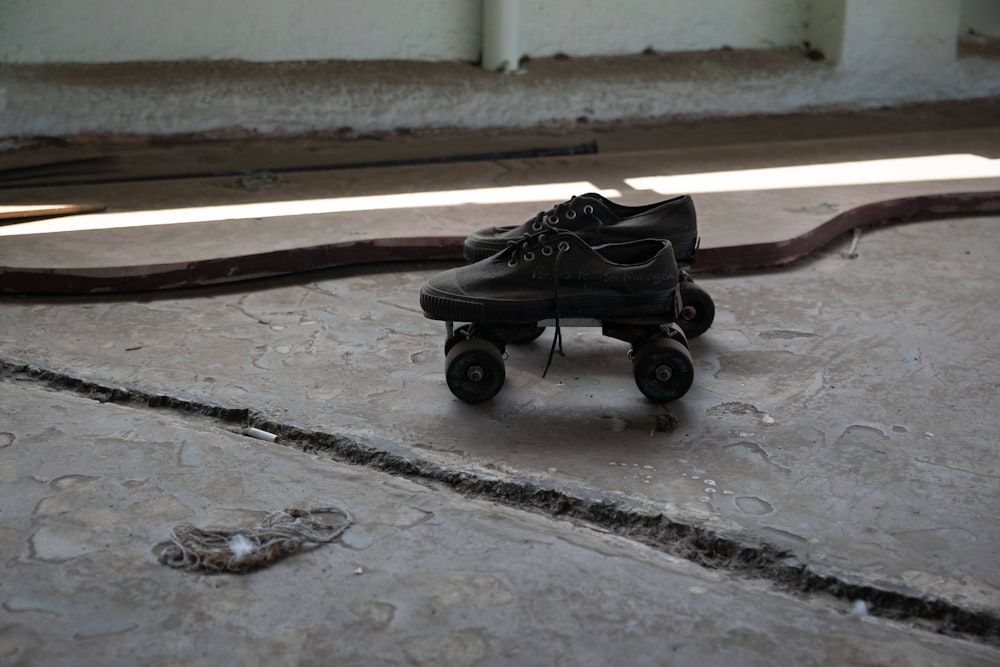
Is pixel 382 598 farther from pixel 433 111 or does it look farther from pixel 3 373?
pixel 433 111

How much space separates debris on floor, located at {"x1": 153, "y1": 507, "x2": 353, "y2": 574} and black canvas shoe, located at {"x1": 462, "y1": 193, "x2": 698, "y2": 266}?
4.02 ft

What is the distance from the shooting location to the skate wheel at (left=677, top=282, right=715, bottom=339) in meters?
3.25

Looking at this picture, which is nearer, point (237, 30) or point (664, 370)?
point (664, 370)

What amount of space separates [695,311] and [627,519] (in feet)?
3.85

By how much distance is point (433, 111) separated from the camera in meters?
6.26

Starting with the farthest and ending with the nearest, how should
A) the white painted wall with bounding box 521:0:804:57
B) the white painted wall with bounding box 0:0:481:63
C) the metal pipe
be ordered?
the white painted wall with bounding box 521:0:804:57
the metal pipe
the white painted wall with bounding box 0:0:481:63

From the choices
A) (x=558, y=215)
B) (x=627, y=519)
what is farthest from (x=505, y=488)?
(x=558, y=215)

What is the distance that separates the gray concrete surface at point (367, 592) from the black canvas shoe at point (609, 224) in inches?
40.4

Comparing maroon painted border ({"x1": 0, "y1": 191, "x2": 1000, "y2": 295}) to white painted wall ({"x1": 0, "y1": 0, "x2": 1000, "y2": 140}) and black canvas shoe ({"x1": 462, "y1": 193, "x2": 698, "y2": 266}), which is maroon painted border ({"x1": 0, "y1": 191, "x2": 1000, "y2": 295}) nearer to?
black canvas shoe ({"x1": 462, "y1": 193, "x2": 698, "y2": 266})

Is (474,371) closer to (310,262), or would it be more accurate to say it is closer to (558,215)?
(558,215)

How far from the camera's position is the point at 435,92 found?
624cm

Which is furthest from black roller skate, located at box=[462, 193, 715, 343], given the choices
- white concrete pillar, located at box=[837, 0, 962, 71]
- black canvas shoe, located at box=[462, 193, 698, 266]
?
white concrete pillar, located at box=[837, 0, 962, 71]

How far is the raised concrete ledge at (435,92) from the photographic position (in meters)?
5.63

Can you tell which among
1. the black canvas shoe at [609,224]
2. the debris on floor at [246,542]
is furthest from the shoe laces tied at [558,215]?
the debris on floor at [246,542]
